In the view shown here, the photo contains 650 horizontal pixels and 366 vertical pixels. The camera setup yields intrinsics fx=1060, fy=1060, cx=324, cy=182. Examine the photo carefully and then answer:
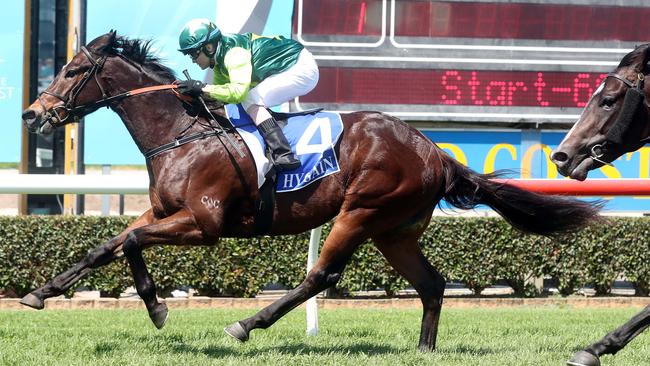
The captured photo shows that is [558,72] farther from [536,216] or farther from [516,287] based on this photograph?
[536,216]

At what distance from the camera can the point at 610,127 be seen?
4215 millimetres

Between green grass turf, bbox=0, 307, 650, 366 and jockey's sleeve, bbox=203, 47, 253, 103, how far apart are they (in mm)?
1130

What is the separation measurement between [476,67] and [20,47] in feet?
18.4

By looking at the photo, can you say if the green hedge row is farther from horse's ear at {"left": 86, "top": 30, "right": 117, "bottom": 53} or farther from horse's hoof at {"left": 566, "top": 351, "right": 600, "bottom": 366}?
horse's hoof at {"left": 566, "top": 351, "right": 600, "bottom": 366}

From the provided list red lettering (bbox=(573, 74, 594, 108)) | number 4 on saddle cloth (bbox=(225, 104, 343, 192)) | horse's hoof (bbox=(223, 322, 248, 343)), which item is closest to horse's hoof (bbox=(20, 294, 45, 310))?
horse's hoof (bbox=(223, 322, 248, 343))

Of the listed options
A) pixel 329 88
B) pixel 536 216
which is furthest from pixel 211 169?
pixel 329 88

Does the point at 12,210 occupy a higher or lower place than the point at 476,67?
lower

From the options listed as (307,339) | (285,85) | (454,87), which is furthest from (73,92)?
(454,87)

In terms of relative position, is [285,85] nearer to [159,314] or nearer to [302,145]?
[302,145]

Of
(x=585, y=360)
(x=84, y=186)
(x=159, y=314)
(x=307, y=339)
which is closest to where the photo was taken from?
(x=585, y=360)

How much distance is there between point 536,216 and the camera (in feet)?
17.0

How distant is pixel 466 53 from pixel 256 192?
193 inches

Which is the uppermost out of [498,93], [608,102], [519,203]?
[608,102]

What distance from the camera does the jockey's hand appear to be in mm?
4863
